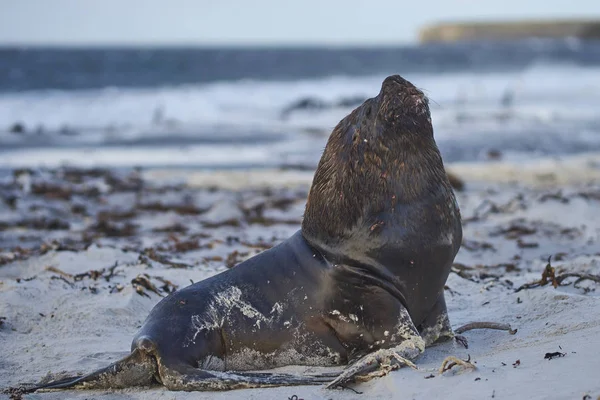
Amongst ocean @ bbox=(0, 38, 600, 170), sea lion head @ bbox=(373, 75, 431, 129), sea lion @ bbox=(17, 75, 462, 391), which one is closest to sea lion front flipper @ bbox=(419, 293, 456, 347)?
sea lion @ bbox=(17, 75, 462, 391)

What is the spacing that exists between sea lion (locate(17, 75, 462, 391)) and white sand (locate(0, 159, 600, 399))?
0.43 ft

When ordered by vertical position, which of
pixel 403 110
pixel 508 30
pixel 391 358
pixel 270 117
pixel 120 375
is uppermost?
pixel 508 30

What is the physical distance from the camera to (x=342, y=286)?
4430 millimetres

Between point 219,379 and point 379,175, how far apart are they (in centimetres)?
130

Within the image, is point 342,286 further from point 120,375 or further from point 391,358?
point 120,375

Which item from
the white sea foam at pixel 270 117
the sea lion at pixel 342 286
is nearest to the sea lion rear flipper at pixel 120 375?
the sea lion at pixel 342 286

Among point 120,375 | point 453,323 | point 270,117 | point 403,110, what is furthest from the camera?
point 270,117

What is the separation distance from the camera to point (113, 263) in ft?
23.2

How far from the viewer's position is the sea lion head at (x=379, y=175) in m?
4.42

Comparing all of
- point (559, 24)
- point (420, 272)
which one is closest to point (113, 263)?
point (420, 272)

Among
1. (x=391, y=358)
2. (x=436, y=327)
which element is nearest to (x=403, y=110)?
(x=436, y=327)

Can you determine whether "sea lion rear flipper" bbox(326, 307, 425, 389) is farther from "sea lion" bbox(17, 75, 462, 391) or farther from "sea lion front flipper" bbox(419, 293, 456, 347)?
"sea lion front flipper" bbox(419, 293, 456, 347)

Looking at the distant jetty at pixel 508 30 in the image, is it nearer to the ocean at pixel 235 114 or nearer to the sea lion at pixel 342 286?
the ocean at pixel 235 114

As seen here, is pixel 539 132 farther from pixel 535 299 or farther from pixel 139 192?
pixel 535 299
